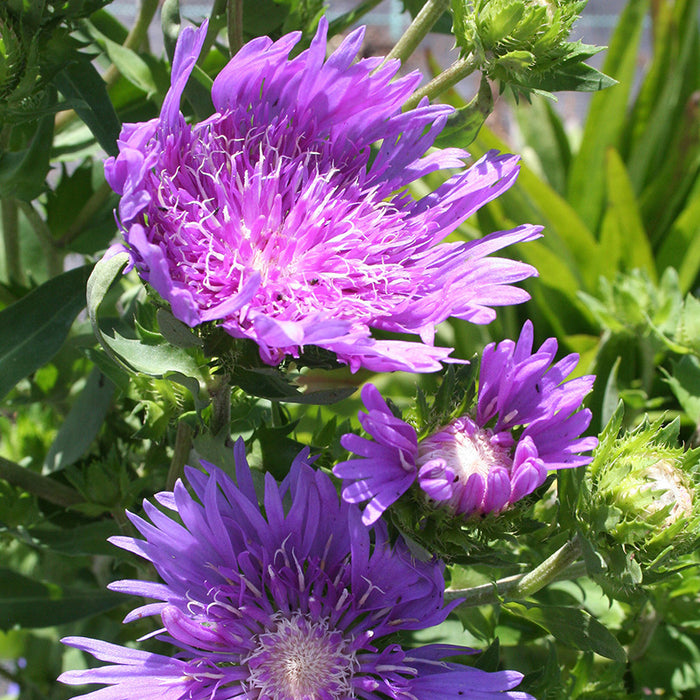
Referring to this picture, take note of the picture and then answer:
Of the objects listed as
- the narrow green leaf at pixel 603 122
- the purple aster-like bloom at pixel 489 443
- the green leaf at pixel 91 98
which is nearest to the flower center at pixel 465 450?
the purple aster-like bloom at pixel 489 443

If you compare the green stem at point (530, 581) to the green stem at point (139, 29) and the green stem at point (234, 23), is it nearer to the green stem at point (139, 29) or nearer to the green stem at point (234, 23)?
the green stem at point (234, 23)

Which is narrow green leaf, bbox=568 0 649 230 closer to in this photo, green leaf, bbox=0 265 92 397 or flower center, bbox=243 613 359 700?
green leaf, bbox=0 265 92 397

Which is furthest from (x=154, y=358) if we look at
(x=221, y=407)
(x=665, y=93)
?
(x=665, y=93)

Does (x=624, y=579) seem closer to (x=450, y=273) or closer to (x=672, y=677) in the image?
(x=450, y=273)

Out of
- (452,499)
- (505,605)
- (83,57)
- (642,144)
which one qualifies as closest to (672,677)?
(505,605)

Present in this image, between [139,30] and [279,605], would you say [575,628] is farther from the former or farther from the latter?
[139,30]
